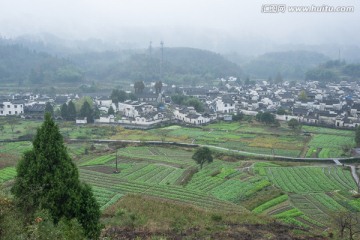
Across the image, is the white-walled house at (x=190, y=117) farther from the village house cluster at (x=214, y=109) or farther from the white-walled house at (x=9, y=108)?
the white-walled house at (x=9, y=108)

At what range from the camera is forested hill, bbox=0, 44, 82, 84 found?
90.8m

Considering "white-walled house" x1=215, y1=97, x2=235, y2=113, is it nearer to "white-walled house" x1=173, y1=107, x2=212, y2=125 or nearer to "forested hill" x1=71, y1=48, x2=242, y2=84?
"white-walled house" x1=173, y1=107, x2=212, y2=125

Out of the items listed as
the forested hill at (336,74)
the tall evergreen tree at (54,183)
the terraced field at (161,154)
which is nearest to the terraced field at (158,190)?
the terraced field at (161,154)

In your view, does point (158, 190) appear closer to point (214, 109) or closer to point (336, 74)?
point (214, 109)

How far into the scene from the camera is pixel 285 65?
140m

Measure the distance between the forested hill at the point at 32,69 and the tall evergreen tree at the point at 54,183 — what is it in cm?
7846

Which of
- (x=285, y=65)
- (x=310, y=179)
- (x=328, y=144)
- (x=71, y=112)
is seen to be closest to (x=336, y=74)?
(x=285, y=65)

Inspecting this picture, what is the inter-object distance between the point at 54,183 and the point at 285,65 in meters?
136

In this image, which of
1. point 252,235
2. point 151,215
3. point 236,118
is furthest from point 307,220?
point 236,118

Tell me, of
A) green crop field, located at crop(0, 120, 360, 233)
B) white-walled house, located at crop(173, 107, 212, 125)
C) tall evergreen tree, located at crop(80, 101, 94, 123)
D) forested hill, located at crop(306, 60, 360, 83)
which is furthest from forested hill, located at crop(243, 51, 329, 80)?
green crop field, located at crop(0, 120, 360, 233)

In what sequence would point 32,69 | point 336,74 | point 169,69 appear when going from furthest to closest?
point 169,69 < point 336,74 < point 32,69

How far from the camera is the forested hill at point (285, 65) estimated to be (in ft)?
411

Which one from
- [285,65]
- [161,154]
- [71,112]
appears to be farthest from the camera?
[285,65]

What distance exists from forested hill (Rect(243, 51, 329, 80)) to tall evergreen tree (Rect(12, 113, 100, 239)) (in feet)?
368
